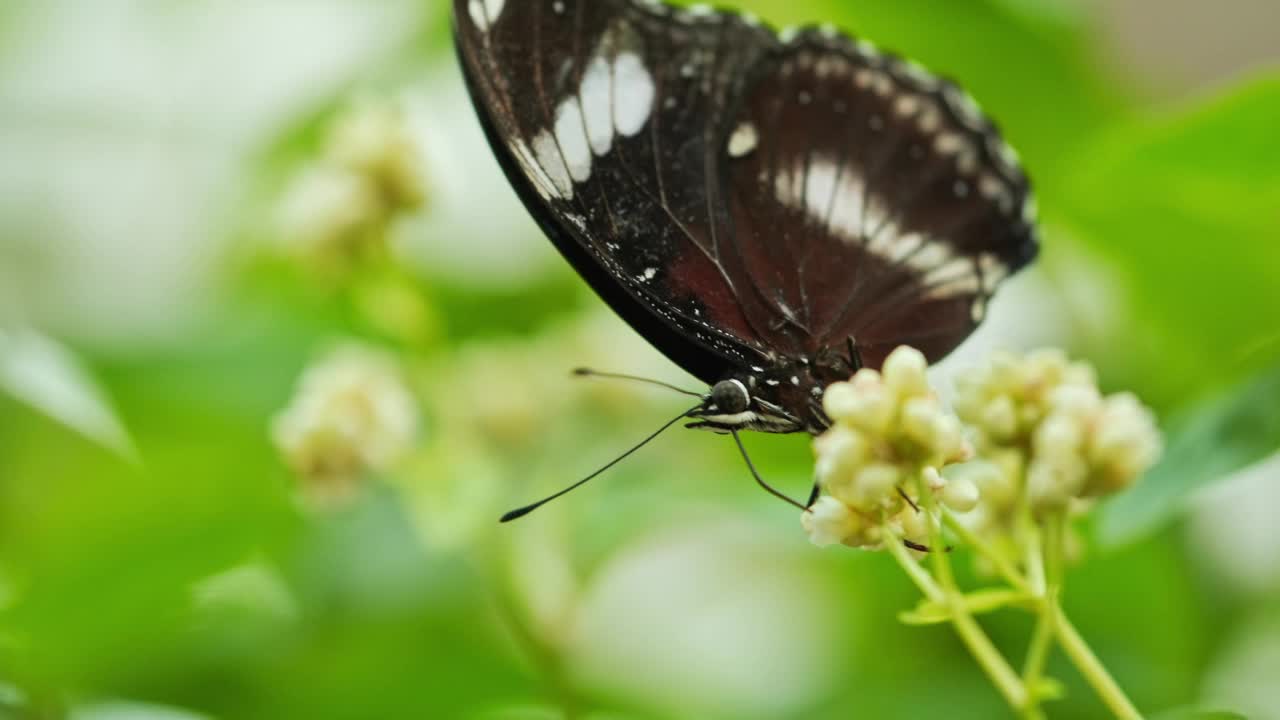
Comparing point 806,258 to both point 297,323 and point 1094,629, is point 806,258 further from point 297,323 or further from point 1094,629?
point 297,323

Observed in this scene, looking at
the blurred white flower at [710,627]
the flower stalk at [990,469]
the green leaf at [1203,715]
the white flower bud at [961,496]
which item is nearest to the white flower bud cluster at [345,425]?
the blurred white flower at [710,627]

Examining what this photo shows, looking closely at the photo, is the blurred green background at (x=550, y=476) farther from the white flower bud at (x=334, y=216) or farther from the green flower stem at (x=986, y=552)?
the green flower stem at (x=986, y=552)

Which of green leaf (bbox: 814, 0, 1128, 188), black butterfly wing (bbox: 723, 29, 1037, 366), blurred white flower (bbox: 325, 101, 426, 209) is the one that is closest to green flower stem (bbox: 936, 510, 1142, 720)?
black butterfly wing (bbox: 723, 29, 1037, 366)

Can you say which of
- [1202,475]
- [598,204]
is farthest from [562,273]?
[1202,475]

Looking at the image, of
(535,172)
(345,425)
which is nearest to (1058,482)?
(535,172)

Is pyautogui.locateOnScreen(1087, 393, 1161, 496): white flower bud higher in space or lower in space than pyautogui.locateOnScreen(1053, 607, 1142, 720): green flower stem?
higher

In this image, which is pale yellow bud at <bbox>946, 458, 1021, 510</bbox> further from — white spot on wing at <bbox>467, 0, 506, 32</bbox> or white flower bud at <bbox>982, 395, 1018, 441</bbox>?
white spot on wing at <bbox>467, 0, 506, 32</bbox>
